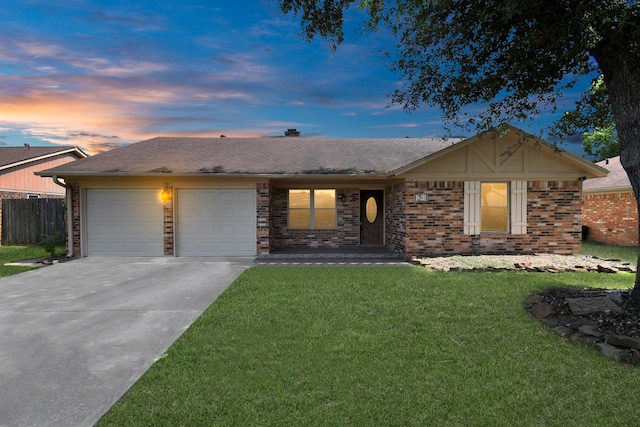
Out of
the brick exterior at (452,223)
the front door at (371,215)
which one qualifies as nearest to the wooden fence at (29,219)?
the brick exterior at (452,223)

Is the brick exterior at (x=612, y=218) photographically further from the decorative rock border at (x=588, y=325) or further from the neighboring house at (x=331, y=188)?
the decorative rock border at (x=588, y=325)

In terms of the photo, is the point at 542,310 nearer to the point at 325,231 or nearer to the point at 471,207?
the point at 471,207

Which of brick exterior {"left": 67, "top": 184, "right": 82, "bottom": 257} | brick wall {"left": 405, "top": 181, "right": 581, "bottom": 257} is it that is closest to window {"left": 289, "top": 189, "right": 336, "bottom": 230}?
brick wall {"left": 405, "top": 181, "right": 581, "bottom": 257}

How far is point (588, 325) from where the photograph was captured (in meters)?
4.85

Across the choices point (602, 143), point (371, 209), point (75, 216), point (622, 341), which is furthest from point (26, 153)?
point (602, 143)

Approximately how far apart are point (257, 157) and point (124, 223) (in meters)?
4.93

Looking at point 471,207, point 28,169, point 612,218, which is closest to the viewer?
point 471,207

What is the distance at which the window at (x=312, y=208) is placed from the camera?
45.4ft

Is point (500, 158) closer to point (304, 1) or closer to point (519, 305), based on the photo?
point (519, 305)

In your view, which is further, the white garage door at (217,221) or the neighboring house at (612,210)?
the neighboring house at (612,210)

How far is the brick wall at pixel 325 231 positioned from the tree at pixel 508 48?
6026 millimetres

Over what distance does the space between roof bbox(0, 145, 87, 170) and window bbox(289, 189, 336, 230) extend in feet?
52.1

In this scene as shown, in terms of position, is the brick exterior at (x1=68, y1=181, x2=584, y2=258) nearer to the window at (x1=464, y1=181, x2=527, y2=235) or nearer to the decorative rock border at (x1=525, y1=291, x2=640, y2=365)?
the window at (x1=464, y1=181, x2=527, y2=235)

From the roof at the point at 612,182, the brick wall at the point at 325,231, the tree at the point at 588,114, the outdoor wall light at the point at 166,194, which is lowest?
the brick wall at the point at 325,231
